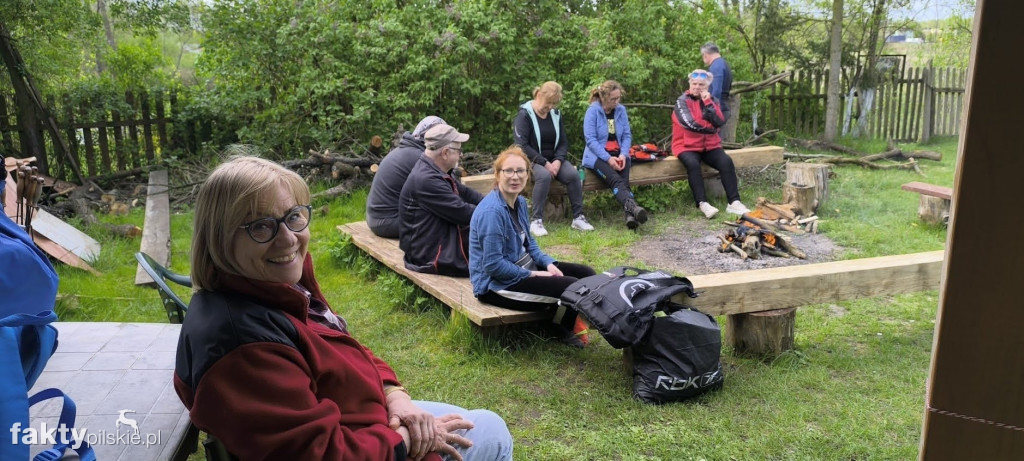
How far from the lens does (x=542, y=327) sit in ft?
16.1

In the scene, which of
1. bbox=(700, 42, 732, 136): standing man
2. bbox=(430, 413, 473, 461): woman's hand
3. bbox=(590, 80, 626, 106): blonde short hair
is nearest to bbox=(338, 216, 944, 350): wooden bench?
bbox=(430, 413, 473, 461): woman's hand

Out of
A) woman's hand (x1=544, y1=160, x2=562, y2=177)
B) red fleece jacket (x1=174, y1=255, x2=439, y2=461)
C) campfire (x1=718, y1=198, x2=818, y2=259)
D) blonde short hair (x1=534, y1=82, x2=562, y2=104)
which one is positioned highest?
blonde short hair (x1=534, y1=82, x2=562, y2=104)

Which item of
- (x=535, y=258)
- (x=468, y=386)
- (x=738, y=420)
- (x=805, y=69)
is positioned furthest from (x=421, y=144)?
(x=805, y=69)

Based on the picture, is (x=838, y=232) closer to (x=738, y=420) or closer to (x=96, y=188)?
(x=738, y=420)

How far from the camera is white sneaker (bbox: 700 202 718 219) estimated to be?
27.7 ft

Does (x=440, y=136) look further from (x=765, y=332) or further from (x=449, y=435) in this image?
(x=449, y=435)

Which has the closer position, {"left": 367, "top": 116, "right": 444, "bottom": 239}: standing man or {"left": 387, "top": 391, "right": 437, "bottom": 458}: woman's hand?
{"left": 387, "top": 391, "right": 437, "bottom": 458}: woman's hand

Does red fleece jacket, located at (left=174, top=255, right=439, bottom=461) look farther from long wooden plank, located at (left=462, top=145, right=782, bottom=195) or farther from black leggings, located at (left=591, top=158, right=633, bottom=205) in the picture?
black leggings, located at (left=591, top=158, right=633, bottom=205)

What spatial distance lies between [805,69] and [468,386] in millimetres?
12468

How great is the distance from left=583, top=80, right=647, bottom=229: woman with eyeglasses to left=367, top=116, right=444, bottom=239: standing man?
2.80 meters

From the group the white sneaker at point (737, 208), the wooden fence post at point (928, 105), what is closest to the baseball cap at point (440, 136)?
the white sneaker at point (737, 208)

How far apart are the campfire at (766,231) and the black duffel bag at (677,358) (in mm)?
2992

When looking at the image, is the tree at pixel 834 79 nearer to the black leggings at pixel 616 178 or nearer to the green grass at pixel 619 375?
the black leggings at pixel 616 178

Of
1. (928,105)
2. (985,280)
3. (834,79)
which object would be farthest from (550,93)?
(928,105)
